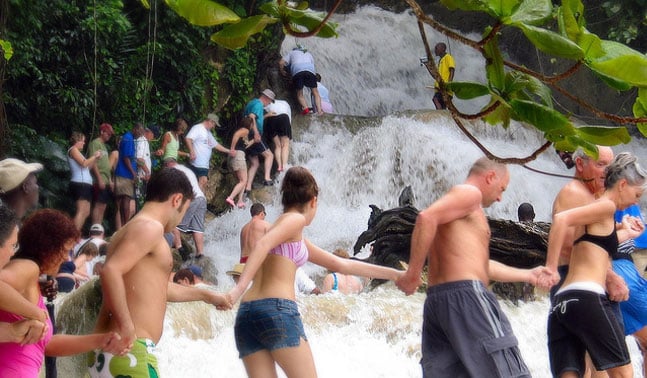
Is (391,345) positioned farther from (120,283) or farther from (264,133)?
(264,133)

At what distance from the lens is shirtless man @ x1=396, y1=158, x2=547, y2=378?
16.0 feet

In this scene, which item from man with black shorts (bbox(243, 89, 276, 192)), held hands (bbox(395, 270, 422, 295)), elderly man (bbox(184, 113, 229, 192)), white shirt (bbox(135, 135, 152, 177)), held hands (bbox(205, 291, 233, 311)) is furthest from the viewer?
man with black shorts (bbox(243, 89, 276, 192))

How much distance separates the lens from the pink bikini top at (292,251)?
5289mm

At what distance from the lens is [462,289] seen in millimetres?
5016

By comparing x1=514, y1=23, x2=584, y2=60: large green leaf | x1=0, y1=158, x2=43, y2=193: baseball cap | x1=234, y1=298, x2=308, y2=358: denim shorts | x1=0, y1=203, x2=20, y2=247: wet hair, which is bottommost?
x1=234, y1=298, x2=308, y2=358: denim shorts

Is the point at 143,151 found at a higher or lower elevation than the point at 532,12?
lower

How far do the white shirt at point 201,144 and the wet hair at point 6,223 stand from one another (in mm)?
11118

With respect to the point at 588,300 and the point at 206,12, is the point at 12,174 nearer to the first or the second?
the point at 588,300

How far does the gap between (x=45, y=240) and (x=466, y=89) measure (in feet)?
9.08

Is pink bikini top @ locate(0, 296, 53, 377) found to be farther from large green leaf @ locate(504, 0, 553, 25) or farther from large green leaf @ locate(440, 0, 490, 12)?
large green leaf @ locate(504, 0, 553, 25)

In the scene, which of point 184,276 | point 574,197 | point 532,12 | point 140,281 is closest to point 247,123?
point 184,276

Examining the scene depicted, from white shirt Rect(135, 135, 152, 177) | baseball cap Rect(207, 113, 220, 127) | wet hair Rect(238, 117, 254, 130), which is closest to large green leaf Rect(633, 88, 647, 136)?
white shirt Rect(135, 135, 152, 177)

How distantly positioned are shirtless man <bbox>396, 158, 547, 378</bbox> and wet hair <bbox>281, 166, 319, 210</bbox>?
61 cm

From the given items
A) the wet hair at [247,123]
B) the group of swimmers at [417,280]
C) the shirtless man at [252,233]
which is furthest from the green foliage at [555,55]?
the wet hair at [247,123]
